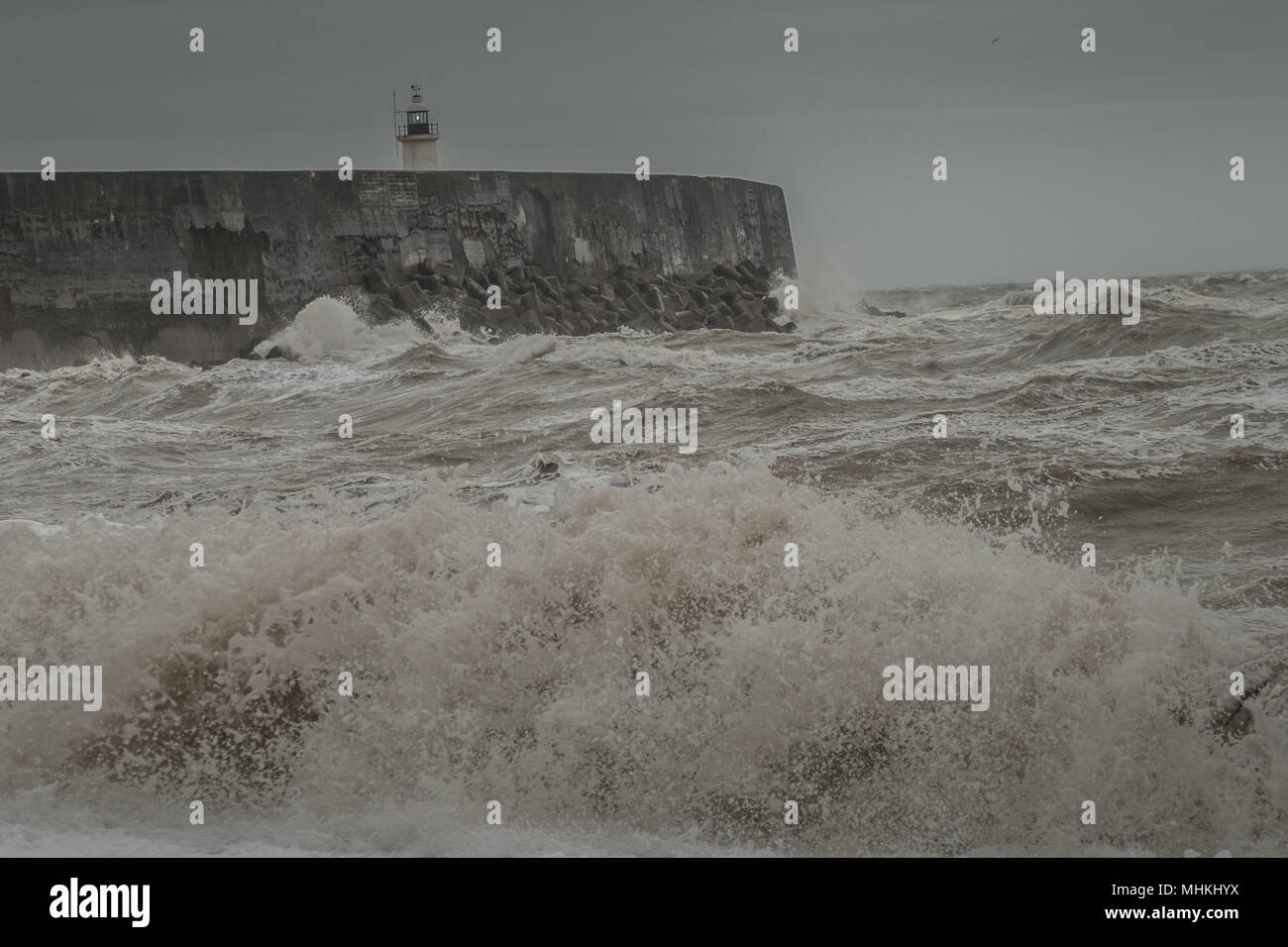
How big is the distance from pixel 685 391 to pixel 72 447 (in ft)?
15.6

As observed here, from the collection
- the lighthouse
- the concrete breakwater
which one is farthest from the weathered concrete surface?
the lighthouse

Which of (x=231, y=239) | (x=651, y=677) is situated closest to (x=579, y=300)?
(x=231, y=239)

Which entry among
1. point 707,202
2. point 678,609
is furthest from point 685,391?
point 707,202

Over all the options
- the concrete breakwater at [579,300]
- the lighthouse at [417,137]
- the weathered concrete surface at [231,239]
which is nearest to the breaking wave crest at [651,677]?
the weathered concrete surface at [231,239]

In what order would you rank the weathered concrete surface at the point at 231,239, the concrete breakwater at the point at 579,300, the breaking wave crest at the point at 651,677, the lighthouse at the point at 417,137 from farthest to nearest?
the lighthouse at the point at 417,137 < the concrete breakwater at the point at 579,300 < the weathered concrete surface at the point at 231,239 < the breaking wave crest at the point at 651,677

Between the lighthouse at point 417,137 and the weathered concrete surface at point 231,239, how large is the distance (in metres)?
7.11

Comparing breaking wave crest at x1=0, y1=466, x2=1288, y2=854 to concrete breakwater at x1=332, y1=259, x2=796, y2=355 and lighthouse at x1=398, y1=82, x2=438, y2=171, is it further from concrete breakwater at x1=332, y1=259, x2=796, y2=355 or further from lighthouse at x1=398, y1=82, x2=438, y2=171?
lighthouse at x1=398, y1=82, x2=438, y2=171

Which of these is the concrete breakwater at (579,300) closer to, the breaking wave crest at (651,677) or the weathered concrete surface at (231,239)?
the weathered concrete surface at (231,239)

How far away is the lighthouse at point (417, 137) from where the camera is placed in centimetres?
2795

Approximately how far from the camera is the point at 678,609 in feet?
14.4

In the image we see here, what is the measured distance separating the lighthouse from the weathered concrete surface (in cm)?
711

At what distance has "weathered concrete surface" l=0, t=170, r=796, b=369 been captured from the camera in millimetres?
16859

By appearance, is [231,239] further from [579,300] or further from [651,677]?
[651,677]

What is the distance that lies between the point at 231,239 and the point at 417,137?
10.8m
